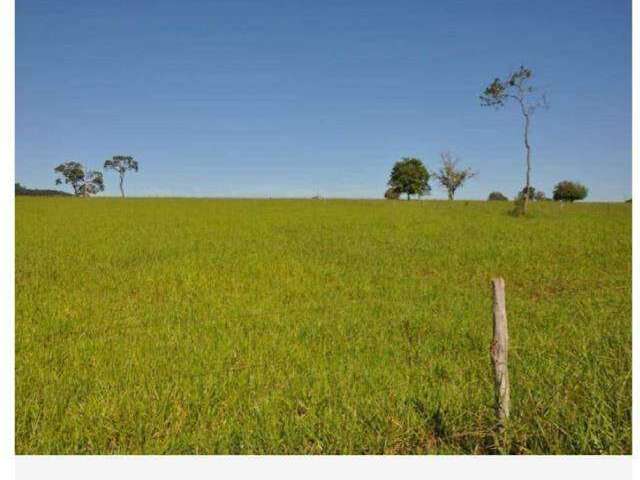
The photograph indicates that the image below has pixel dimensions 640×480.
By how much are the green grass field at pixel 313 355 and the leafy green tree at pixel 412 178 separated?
62768 millimetres

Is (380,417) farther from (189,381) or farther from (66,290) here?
(66,290)

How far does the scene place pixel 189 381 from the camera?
4504mm

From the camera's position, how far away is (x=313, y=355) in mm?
5336

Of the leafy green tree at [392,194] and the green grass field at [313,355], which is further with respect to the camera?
the leafy green tree at [392,194]

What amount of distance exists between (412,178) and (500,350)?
2872 inches

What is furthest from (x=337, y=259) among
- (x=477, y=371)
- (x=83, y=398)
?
(x=83, y=398)

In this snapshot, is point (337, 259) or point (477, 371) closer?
point (477, 371)

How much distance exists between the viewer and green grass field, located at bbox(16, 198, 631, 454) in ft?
11.5

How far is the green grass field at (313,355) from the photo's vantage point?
11.5 ft
